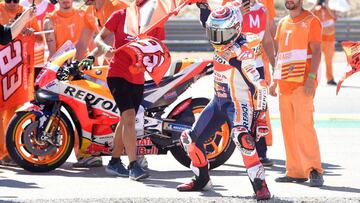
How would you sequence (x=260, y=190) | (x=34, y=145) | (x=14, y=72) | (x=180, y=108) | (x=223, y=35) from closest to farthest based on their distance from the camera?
(x=260, y=190) < (x=223, y=35) < (x=34, y=145) < (x=180, y=108) < (x=14, y=72)

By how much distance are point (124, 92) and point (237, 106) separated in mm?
1455

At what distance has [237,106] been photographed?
923 cm

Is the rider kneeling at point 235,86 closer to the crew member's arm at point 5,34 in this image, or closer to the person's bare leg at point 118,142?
the person's bare leg at point 118,142

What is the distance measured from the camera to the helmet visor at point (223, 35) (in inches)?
361

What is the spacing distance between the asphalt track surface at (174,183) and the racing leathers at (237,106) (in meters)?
0.36

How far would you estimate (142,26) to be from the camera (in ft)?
33.7

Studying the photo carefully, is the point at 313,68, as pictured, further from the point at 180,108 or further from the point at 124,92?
the point at 124,92

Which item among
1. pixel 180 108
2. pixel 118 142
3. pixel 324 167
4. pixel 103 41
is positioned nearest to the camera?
pixel 103 41

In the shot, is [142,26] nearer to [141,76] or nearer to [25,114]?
[141,76]

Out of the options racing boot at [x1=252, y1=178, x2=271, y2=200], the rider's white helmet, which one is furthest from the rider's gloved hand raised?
racing boot at [x1=252, y1=178, x2=271, y2=200]

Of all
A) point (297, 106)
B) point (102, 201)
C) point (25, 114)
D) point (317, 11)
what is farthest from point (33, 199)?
point (317, 11)

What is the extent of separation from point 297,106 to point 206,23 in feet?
4.16

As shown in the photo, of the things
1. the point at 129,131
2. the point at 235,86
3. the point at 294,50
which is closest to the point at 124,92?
the point at 129,131

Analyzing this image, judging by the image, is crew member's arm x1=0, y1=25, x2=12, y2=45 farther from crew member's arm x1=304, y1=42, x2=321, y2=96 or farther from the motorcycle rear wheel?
crew member's arm x1=304, y1=42, x2=321, y2=96
